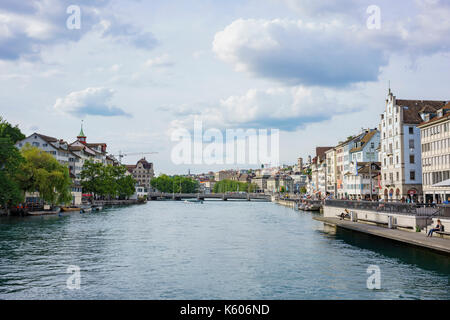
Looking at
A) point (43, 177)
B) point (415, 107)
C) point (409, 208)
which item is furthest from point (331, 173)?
point (409, 208)

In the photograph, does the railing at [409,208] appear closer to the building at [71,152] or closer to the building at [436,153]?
the building at [436,153]

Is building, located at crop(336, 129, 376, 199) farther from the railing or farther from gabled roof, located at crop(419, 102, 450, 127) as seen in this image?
the railing

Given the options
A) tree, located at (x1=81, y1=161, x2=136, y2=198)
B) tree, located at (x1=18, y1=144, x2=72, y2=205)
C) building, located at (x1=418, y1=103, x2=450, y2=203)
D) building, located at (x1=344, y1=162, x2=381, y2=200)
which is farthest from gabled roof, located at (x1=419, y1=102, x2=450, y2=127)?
tree, located at (x1=81, y1=161, x2=136, y2=198)

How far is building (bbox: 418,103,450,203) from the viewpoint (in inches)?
2608

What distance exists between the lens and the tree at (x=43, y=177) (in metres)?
82.6

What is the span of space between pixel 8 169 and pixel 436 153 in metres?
67.7

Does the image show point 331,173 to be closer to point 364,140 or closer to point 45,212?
point 364,140

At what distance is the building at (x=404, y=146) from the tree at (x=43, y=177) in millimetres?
61563

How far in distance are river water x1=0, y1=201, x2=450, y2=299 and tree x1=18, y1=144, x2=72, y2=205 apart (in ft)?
127

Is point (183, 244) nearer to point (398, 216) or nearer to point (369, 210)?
point (398, 216)
